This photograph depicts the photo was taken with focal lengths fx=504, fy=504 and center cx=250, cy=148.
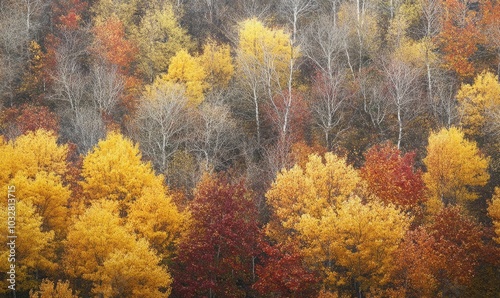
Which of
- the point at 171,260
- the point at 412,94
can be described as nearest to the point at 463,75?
the point at 412,94

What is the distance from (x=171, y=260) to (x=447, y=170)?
2145 cm

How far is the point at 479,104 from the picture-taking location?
135ft

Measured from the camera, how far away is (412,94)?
147 ft

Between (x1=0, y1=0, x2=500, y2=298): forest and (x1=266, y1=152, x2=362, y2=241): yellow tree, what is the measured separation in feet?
0.54

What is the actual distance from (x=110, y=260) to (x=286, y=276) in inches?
423

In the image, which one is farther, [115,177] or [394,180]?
[115,177]

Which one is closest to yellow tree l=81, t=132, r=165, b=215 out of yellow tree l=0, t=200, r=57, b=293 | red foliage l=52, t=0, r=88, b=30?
yellow tree l=0, t=200, r=57, b=293

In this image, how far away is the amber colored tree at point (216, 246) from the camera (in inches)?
1281

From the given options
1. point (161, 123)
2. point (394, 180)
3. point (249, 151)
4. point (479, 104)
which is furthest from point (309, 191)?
point (479, 104)

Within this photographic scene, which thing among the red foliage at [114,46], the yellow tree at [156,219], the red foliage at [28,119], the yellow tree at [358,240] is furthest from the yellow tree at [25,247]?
the red foliage at [114,46]

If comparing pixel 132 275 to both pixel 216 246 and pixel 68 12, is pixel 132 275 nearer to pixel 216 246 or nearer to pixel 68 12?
pixel 216 246

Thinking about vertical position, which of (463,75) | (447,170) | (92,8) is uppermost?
(92,8)

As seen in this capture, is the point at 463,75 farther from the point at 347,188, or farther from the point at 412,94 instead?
the point at 347,188

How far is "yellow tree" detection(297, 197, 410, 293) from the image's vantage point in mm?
31047
